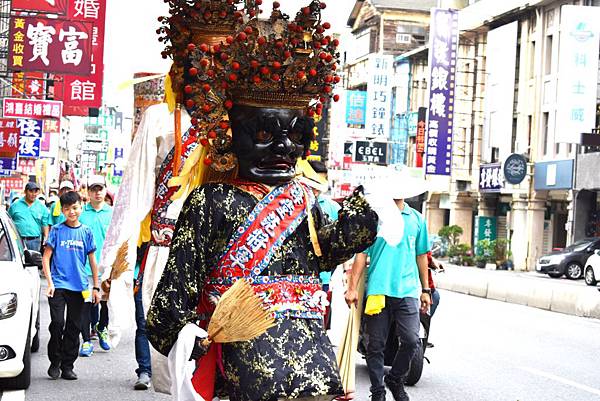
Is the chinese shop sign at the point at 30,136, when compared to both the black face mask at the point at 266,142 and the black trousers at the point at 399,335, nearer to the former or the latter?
the black trousers at the point at 399,335

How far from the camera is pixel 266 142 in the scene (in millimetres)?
4836

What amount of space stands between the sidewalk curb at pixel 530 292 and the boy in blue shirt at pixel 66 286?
466 inches

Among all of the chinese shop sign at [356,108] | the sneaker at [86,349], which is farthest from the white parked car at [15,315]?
the chinese shop sign at [356,108]

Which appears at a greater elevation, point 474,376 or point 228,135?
point 228,135

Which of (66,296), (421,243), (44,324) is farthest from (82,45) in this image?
(421,243)

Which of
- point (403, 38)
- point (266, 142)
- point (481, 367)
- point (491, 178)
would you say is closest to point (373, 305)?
point (266, 142)

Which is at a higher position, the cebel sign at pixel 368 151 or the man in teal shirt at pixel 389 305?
the cebel sign at pixel 368 151

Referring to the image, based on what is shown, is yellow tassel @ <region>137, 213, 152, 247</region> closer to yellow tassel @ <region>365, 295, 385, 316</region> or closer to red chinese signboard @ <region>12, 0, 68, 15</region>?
yellow tassel @ <region>365, 295, 385, 316</region>

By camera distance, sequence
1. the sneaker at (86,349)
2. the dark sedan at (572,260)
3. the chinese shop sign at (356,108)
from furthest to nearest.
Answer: the chinese shop sign at (356,108)
the dark sedan at (572,260)
the sneaker at (86,349)

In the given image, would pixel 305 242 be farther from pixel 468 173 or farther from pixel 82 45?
pixel 468 173

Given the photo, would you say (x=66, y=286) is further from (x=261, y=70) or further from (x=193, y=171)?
(x=261, y=70)

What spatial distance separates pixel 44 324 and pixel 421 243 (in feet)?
23.2

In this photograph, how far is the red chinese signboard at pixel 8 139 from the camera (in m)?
30.4

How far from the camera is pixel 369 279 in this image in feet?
28.4
